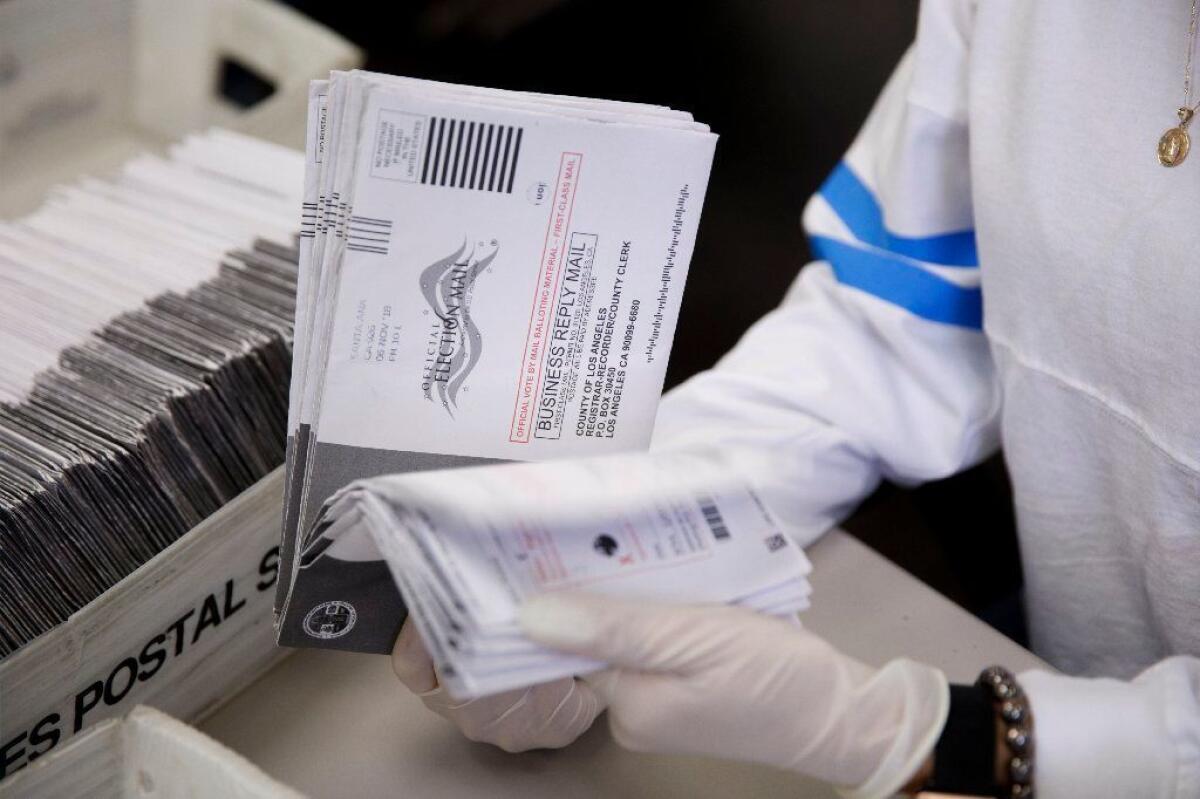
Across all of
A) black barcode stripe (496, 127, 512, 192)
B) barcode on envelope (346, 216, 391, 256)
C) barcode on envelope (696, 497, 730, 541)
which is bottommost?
barcode on envelope (696, 497, 730, 541)

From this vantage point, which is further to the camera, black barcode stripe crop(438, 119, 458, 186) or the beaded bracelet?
the beaded bracelet

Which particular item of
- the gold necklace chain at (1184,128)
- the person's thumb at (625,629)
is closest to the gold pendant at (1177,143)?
the gold necklace chain at (1184,128)

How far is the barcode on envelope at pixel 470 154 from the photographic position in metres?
0.68

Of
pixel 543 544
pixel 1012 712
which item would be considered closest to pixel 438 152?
pixel 543 544

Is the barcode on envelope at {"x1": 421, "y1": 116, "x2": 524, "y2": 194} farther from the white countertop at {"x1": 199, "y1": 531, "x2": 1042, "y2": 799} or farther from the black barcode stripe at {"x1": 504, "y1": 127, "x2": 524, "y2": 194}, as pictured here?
the white countertop at {"x1": 199, "y1": 531, "x2": 1042, "y2": 799}

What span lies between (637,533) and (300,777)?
1.17 ft

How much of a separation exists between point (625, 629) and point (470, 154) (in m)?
0.30

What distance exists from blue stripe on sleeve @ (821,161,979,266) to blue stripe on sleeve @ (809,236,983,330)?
0.06 feet

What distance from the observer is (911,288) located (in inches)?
43.6

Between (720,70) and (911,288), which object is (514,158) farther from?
(720,70)

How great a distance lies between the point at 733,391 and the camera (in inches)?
43.6

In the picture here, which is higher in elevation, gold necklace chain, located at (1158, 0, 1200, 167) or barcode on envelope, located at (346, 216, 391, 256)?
gold necklace chain, located at (1158, 0, 1200, 167)

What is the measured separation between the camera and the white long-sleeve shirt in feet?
2.97

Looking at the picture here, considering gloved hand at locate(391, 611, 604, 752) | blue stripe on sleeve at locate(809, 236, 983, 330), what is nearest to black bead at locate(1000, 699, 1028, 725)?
gloved hand at locate(391, 611, 604, 752)
